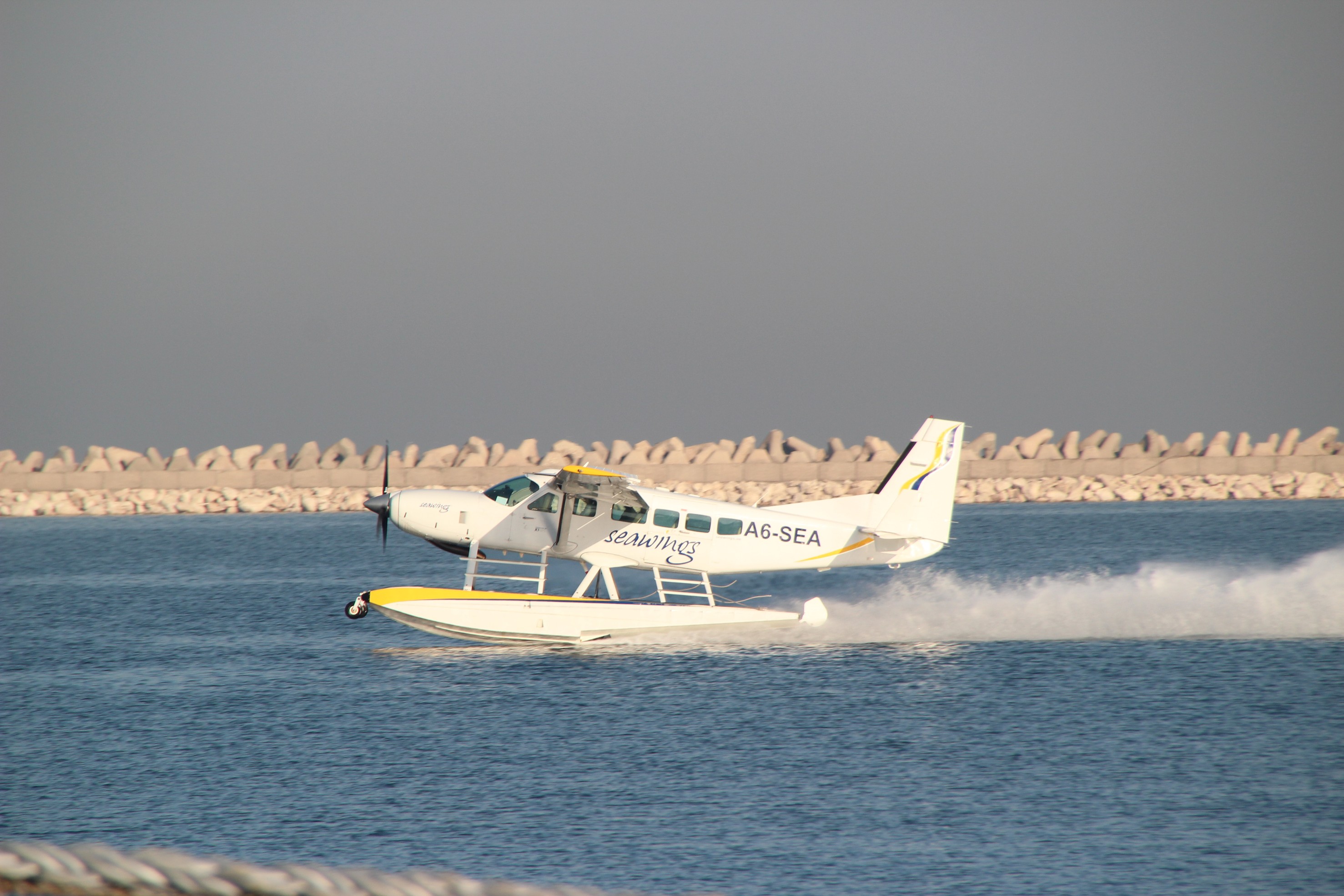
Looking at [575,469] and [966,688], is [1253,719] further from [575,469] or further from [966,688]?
[575,469]

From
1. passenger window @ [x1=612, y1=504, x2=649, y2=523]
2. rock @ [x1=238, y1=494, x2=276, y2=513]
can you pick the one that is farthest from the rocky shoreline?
passenger window @ [x1=612, y1=504, x2=649, y2=523]

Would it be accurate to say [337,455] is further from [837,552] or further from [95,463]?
[837,552]

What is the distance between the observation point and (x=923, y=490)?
66.9ft

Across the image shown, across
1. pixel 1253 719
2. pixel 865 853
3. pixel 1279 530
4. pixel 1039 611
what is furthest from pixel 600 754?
pixel 1279 530

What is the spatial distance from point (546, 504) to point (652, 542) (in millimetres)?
1953

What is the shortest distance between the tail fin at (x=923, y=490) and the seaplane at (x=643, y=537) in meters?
0.02

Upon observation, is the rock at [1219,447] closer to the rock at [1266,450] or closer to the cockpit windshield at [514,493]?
the rock at [1266,450]

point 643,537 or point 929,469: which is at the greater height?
point 929,469

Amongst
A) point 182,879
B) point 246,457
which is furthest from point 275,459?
point 182,879

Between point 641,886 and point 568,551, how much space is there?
10.4 meters

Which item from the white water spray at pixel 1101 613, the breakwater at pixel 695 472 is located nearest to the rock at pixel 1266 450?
A: the breakwater at pixel 695 472

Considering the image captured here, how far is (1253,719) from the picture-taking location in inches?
629

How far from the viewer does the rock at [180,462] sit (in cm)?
7775

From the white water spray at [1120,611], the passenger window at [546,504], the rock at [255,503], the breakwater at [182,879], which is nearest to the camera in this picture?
the breakwater at [182,879]
